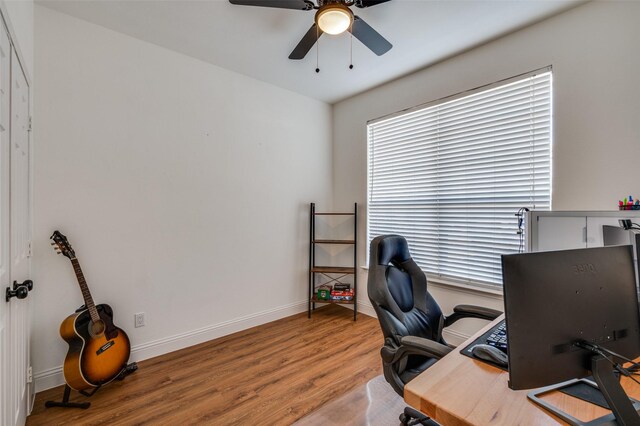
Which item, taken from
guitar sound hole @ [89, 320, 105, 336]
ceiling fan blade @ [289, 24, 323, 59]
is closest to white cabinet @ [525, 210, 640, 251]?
ceiling fan blade @ [289, 24, 323, 59]

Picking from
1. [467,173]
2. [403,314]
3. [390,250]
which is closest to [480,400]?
[403,314]

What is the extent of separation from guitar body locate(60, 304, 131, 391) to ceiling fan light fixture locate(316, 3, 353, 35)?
2484 mm

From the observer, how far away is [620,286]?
866 millimetres

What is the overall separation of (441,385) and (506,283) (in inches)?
16.8

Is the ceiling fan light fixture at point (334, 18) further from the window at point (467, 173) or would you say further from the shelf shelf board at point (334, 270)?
the shelf shelf board at point (334, 270)

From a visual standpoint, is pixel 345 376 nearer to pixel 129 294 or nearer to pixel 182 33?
pixel 129 294

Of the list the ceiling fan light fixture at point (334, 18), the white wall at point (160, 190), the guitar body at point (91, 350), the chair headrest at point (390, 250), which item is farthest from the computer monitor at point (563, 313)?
the white wall at point (160, 190)

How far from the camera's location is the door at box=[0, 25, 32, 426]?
1.21 metres

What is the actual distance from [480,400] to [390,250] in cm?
96

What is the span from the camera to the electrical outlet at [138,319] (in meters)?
2.41

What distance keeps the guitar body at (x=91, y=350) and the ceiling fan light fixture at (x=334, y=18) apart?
8.15ft

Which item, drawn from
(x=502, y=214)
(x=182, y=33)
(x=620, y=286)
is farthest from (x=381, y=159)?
(x=620, y=286)

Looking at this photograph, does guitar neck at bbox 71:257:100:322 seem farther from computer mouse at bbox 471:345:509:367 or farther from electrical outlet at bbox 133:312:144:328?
computer mouse at bbox 471:345:509:367

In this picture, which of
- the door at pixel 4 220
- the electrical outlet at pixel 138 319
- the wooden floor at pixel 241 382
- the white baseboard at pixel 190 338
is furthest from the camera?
the electrical outlet at pixel 138 319
